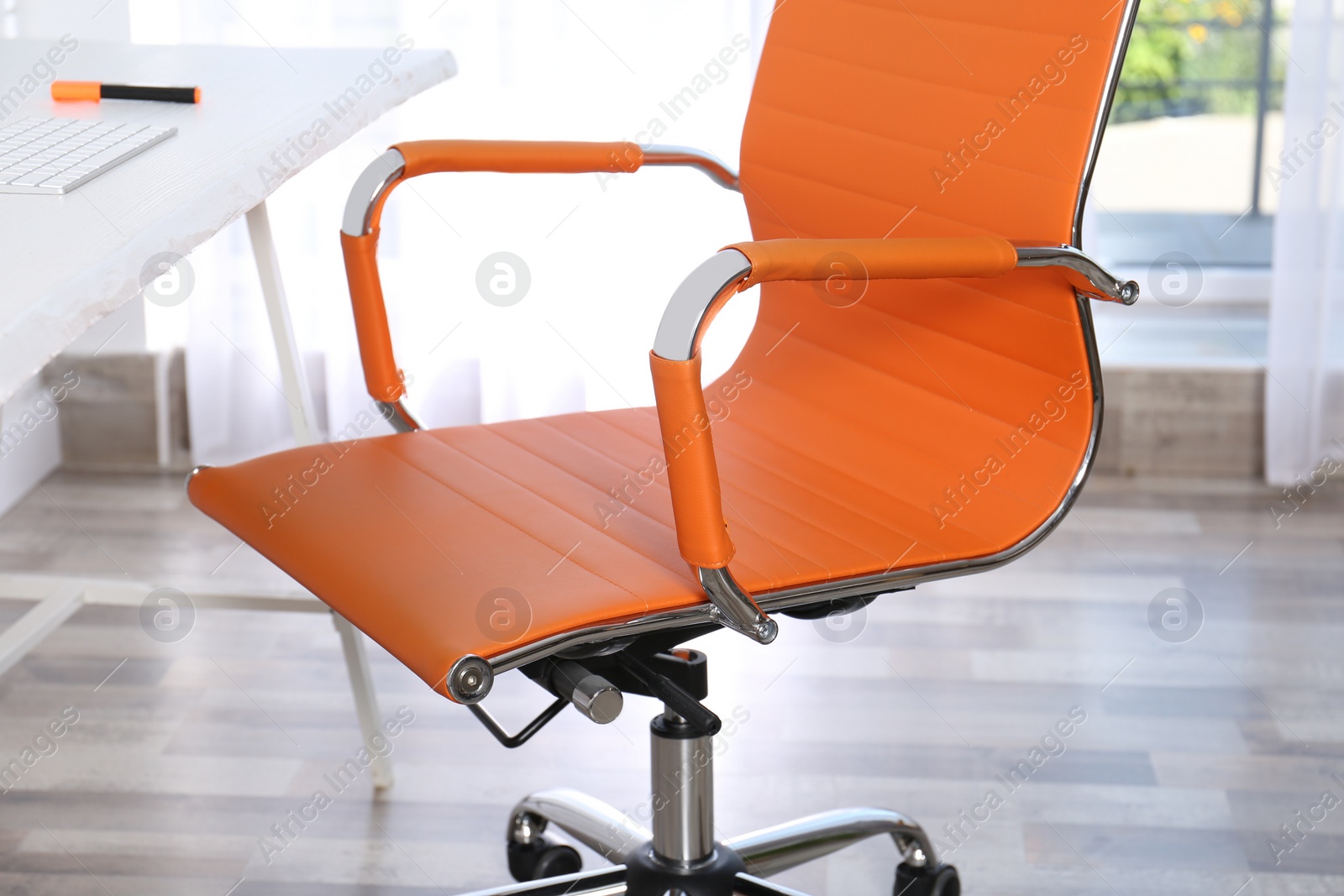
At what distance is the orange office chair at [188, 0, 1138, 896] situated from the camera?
0.92 metres

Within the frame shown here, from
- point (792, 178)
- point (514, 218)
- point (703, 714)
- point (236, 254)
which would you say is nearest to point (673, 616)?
point (703, 714)

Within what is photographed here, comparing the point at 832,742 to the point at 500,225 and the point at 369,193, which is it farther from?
A: the point at 500,225

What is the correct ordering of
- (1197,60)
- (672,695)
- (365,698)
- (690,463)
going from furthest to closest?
(1197,60) → (365,698) → (672,695) → (690,463)

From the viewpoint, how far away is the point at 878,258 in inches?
37.0

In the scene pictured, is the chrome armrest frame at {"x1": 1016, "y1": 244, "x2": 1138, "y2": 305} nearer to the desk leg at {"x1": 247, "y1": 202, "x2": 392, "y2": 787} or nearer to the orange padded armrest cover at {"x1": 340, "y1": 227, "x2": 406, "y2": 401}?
the orange padded armrest cover at {"x1": 340, "y1": 227, "x2": 406, "y2": 401}

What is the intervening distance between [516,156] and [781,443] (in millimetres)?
354

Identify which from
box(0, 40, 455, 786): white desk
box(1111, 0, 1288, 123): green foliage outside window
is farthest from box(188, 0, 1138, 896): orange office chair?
box(1111, 0, 1288, 123): green foliage outside window

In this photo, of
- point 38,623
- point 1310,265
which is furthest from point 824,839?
point 1310,265

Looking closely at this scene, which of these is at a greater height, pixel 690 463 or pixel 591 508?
pixel 690 463

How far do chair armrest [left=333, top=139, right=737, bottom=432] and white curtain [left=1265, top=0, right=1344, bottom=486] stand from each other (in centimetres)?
150

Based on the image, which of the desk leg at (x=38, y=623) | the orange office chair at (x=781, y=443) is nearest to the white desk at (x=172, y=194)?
the desk leg at (x=38, y=623)

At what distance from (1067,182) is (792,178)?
0.32 m

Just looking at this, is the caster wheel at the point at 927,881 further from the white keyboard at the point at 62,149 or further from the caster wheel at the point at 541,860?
the white keyboard at the point at 62,149

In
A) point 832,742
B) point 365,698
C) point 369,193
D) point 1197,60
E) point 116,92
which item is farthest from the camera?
point 1197,60
